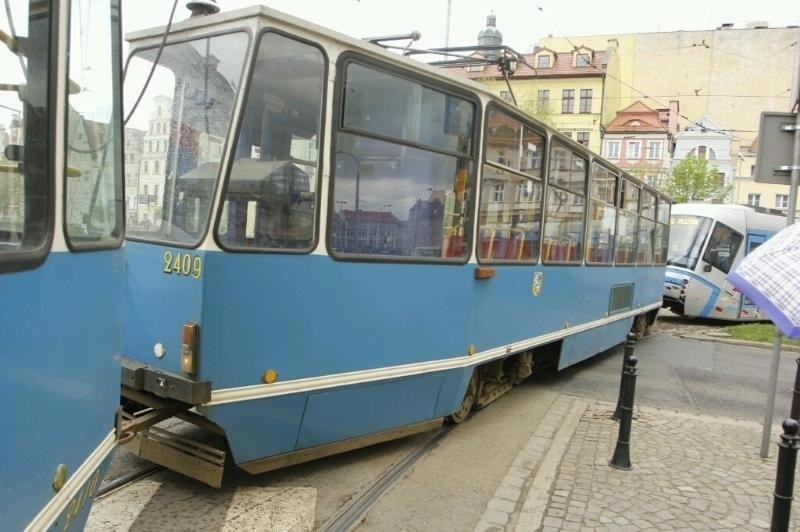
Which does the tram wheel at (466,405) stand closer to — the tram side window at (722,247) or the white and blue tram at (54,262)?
the white and blue tram at (54,262)

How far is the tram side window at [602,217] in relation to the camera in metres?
7.92

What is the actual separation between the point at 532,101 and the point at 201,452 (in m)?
31.3

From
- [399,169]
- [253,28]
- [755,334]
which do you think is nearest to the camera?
[253,28]

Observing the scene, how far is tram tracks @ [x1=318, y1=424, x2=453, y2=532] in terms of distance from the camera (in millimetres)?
3695

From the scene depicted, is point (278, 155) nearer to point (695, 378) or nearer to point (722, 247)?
point (695, 378)

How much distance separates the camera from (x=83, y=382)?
218 cm

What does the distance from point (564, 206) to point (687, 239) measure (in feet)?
37.9

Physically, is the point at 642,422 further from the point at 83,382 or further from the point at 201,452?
the point at 83,382

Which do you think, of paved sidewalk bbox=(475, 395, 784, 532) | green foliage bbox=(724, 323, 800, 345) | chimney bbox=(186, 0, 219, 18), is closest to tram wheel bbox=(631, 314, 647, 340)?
green foliage bbox=(724, 323, 800, 345)

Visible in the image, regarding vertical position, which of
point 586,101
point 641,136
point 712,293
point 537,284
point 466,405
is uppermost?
point 586,101

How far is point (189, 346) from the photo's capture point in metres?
3.38

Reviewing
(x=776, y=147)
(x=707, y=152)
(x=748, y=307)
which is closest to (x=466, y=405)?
(x=776, y=147)

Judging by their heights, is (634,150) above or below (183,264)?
above

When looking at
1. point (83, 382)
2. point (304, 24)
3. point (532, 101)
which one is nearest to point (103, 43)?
point (83, 382)
